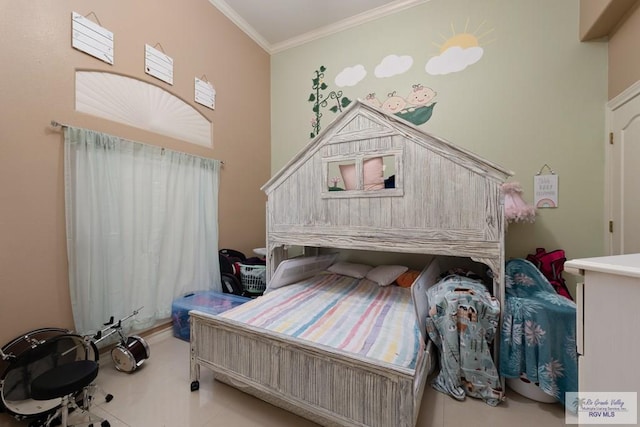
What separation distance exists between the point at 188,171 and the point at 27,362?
5.61 ft

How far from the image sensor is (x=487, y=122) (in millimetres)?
2387

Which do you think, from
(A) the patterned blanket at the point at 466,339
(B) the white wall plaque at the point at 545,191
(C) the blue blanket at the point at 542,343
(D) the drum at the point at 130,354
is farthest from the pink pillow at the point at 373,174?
(D) the drum at the point at 130,354

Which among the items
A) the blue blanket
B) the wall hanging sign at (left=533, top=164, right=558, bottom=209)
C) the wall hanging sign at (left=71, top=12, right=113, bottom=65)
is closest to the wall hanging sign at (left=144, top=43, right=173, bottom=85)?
the wall hanging sign at (left=71, top=12, right=113, bottom=65)

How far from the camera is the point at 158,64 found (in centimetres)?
218

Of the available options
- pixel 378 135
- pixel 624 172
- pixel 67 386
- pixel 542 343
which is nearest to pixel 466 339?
pixel 542 343

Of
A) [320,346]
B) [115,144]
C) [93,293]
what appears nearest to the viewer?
[320,346]

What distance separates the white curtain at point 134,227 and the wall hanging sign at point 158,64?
0.69 m

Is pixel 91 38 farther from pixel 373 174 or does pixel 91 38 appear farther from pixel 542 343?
pixel 542 343

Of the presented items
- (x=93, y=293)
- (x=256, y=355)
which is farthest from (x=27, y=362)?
(x=256, y=355)

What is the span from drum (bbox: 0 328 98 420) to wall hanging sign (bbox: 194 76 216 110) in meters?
2.30

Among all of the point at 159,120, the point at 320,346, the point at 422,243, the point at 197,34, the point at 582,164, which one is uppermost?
the point at 197,34

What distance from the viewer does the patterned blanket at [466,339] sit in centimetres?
144

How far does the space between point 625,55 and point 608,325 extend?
242 cm

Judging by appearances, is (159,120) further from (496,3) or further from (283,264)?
(496,3)
